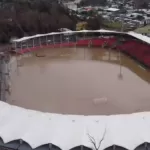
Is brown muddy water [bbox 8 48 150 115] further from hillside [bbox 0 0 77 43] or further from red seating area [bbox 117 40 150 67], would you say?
hillside [bbox 0 0 77 43]

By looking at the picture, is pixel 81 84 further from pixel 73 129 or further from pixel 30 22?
pixel 30 22

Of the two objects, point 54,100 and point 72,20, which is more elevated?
point 72,20

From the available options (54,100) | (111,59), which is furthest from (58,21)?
(54,100)

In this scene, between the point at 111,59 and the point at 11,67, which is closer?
the point at 11,67

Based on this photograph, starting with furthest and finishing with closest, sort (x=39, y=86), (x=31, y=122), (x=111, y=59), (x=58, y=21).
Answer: (x=58, y=21)
(x=111, y=59)
(x=39, y=86)
(x=31, y=122)

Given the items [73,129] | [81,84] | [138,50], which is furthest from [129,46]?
[73,129]

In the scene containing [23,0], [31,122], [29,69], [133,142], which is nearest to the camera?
[133,142]

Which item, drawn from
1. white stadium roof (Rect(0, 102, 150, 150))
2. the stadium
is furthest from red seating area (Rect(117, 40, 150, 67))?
white stadium roof (Rect(0, 102, 150, 150))

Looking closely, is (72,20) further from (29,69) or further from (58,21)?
(29,69)
